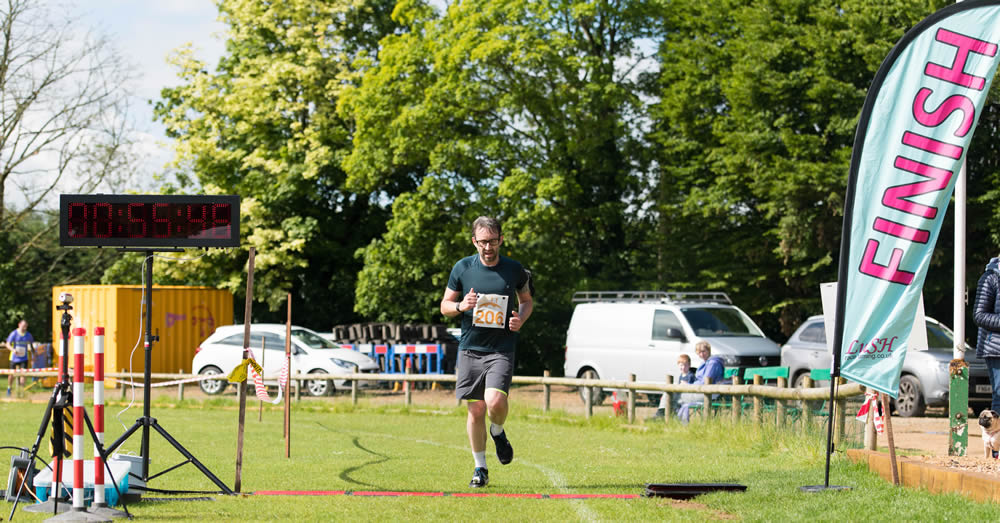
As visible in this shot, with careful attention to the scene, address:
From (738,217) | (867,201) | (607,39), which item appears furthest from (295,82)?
(867,201)

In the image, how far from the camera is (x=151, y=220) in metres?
9.27

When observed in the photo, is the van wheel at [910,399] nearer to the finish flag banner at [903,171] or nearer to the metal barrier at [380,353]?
the finish flag banner at [903,171]

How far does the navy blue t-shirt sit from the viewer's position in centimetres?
914

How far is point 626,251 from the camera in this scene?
113 ft

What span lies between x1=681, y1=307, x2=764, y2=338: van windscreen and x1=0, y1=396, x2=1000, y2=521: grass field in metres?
3.83

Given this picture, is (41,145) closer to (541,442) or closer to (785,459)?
(541,442)

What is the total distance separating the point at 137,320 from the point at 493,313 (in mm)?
24895

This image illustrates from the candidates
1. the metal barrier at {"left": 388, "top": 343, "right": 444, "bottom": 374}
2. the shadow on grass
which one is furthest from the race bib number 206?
the metal barrier at {"left": 388, "top": 343, "right": 444, "bottom": 374}

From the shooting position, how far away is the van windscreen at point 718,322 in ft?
71.4

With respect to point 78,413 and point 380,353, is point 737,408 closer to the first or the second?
point 78,413

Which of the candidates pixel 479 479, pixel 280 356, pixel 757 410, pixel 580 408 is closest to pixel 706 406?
A: pixel 757 410

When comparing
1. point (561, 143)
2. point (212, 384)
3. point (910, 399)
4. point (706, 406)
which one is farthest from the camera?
point (561, 143)

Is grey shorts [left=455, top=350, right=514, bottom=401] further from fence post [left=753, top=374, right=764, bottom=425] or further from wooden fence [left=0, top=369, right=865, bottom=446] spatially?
fence post [left=753, top=374, right=764, bottom=425]

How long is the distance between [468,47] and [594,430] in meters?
16.1
